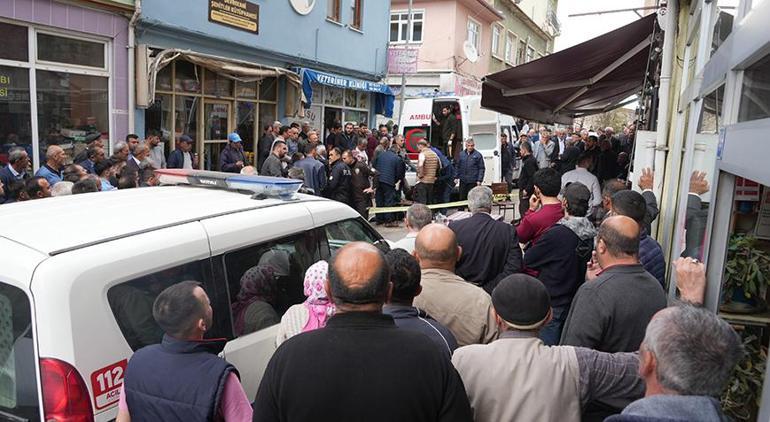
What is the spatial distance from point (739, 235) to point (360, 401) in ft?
7.87

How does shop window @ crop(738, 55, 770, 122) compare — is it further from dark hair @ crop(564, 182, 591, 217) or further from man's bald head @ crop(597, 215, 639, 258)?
dark hair @ crop(564, 182, 591, 217)

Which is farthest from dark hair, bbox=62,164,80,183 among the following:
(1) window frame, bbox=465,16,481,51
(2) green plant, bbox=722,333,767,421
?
(1) window frame, bbox=465,16,481,51

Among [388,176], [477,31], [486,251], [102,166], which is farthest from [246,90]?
[477,31]

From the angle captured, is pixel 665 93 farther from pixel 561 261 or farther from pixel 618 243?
pixel 618 243

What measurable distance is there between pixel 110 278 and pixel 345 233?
6.10 ft

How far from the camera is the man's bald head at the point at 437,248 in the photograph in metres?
3.32

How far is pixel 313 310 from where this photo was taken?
9.48ft

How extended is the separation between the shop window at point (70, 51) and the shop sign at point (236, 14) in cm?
274

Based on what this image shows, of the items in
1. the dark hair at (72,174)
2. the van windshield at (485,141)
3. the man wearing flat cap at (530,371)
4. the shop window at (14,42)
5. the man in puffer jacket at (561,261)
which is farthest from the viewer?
the van windshield at (485,141)

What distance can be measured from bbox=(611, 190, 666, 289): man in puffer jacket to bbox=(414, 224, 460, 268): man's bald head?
1.28 meters

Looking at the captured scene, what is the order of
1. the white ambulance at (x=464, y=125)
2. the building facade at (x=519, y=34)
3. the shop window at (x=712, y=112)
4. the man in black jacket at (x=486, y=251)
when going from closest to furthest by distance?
the shop window at (x=712, y=112) < the man in black jacket at (x=486, y=251) < the white ambulance at (x=464, y=125) < the building facade at (x=519, y=34)

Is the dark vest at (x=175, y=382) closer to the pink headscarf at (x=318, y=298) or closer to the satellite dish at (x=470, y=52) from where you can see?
the pink headscarf at (x=318, y=298)

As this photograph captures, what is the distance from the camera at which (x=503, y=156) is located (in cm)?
1627

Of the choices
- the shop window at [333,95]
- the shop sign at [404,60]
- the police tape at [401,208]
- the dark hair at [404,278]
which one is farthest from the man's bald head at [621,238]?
the shop sign at [404,60]
